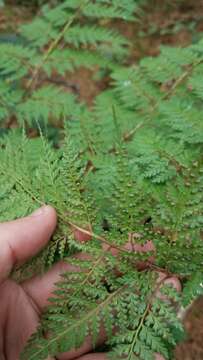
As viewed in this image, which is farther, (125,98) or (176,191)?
(125,98)

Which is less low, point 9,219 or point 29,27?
point 29,27

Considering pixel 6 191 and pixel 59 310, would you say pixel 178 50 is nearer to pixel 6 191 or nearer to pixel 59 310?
pixel 6 191

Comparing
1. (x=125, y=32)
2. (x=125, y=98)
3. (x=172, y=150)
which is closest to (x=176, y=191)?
(x=172, y=150)

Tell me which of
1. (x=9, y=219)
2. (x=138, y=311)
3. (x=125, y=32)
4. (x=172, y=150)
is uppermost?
(x=172, y=150)

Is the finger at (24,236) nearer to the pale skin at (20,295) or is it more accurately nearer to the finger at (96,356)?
the pale skin at (20,295)

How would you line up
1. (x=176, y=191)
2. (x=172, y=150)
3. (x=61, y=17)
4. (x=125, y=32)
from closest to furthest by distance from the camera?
(x=176, y=191) < (x=172, y=150) < (x=61, y=17) < (x=125, y=32)

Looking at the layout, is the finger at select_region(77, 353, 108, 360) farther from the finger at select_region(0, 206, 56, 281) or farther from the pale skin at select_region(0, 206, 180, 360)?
the finger at select_region(0, 206, 56, 281)

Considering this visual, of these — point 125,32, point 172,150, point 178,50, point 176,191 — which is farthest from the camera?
point 125,32

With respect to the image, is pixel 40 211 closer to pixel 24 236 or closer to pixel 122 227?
pixel 24 236

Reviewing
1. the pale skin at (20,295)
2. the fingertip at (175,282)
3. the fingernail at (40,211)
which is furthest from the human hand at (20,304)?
the fingertip at (175,282)
